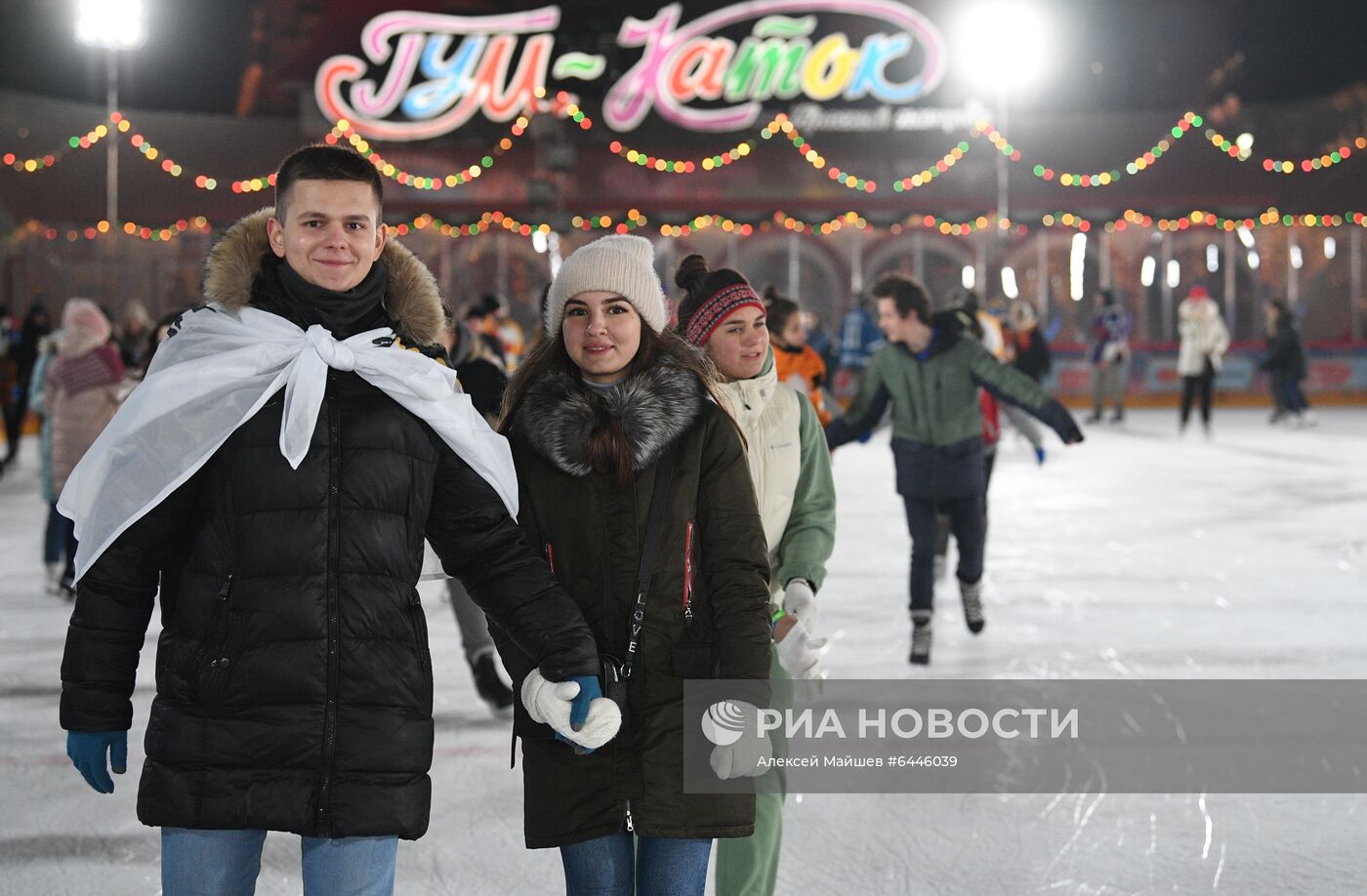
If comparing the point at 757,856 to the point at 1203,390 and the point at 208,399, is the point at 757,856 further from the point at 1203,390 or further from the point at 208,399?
the point at 1203,390

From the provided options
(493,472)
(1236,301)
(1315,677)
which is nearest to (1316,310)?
(1236,301)

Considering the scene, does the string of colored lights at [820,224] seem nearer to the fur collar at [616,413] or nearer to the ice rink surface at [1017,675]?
the ice rink surface at [1017,675]

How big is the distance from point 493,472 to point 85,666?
0.57 metres

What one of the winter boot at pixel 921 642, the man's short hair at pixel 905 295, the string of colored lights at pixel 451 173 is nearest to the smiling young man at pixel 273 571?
the winter boot at pixel 921 642

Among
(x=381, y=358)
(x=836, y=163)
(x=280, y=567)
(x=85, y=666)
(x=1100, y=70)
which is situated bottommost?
(x=85, y=666)

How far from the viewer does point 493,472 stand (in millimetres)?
2023

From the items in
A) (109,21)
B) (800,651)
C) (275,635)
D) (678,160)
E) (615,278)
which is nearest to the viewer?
(275,635)

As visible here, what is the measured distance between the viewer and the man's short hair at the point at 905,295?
534 cm

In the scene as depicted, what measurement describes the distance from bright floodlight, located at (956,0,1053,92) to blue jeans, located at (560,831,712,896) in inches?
753

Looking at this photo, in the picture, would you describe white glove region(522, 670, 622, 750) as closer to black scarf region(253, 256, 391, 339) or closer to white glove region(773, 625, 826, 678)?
black scarf region(253, 256, 391, 339)

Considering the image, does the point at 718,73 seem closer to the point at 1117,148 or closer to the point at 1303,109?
the point at 1117,148

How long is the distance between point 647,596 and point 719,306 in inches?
35.4

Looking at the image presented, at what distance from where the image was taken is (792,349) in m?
5.43

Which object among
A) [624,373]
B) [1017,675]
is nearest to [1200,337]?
[1017,675]
